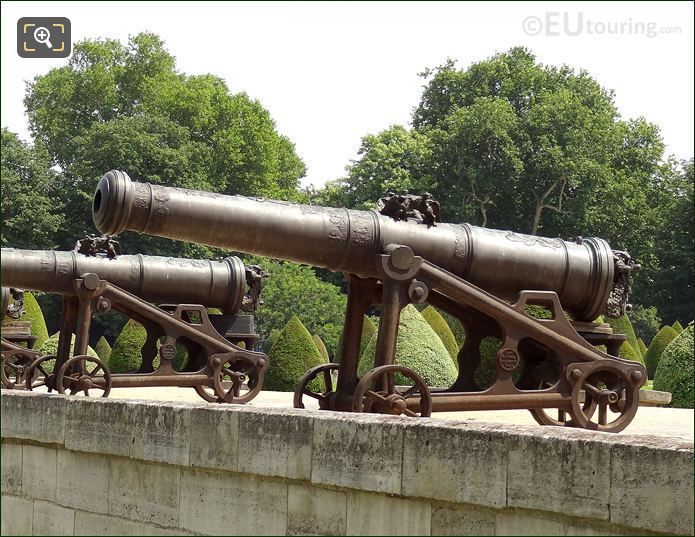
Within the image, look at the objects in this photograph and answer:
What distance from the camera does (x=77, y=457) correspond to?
705cm

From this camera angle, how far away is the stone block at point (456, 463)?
15.9 feet

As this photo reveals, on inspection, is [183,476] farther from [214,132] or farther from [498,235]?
[214,132]

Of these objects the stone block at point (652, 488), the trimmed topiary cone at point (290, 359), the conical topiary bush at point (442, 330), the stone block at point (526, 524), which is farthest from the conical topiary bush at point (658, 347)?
the stone block at point (652, 488)

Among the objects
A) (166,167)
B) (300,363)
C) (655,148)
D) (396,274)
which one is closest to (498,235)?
(396,274)

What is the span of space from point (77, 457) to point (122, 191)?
85.8 inches

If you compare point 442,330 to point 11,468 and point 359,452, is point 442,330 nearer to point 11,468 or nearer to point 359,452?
point 11,468

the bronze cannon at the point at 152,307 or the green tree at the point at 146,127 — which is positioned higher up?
the green tree at the point at 146,127

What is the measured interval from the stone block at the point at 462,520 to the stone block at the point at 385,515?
0.16 feet

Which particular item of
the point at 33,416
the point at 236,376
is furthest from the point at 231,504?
the point at 236,376

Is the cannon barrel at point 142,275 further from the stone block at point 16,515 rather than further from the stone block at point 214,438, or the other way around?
the stone block at point 214,438

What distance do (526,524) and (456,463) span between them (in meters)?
0.41

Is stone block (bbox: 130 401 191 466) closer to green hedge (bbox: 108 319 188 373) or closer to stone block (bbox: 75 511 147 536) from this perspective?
stone block (bbox: 75 511 147 536)

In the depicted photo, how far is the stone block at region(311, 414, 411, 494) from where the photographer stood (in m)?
5.26

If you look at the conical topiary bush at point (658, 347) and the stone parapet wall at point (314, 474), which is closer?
the stone parapet wall at point (314, 474)
